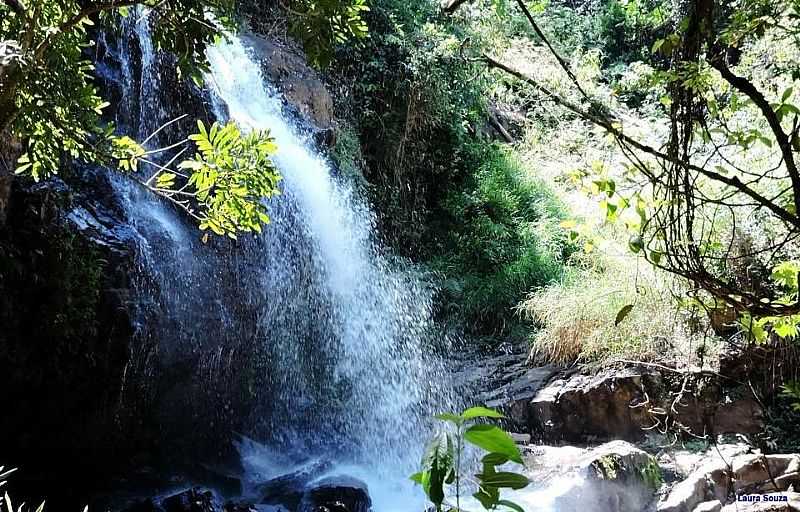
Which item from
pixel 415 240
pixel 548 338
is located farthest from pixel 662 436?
pixel 415 240

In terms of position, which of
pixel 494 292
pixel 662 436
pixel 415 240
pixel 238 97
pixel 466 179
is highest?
pixel 238 97

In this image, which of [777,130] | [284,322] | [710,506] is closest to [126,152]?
[777,130]

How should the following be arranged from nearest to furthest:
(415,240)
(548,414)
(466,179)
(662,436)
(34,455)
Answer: (34,455), (662,436), (548,414), (415,240), (466,179)

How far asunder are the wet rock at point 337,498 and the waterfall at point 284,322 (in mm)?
604

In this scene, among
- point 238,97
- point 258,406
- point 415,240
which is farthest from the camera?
point 415,240

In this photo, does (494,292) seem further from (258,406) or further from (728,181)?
(728,181)

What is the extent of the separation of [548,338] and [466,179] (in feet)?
12.7

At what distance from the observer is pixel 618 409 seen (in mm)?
5832

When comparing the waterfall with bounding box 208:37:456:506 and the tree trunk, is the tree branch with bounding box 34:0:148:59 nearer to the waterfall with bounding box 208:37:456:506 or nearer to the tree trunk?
the tree trunk

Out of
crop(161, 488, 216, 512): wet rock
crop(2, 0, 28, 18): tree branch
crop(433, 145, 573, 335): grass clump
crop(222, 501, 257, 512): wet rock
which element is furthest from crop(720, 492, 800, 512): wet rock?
crop(433, 145, 573, 335): grass clump

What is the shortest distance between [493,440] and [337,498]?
411 cm

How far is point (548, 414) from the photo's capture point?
239 inches

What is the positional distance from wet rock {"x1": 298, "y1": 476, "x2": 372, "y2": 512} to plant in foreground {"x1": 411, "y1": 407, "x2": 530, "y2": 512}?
151 inches

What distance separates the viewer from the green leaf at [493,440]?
3.14 feet
